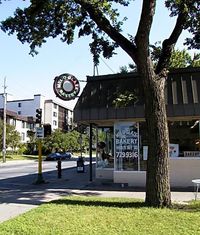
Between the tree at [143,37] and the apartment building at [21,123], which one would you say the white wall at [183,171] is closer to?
the tree at [143,37]

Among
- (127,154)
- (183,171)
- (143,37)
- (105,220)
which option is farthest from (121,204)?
(127,154)

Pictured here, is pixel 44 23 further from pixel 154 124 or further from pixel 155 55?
pixel 154 124

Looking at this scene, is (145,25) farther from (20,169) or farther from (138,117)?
(20,169)

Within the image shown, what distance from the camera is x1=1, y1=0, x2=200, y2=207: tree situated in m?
10.6

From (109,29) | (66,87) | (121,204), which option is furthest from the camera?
(66,87)

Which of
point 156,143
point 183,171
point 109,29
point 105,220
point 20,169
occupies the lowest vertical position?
point 105,220

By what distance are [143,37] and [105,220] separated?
5.10m

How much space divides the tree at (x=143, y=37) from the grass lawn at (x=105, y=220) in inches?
37.5

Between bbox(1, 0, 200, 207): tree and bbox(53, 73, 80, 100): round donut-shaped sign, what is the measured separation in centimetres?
568

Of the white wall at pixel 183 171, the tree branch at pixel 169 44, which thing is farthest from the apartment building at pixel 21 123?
the tree branch at pixel 169 44

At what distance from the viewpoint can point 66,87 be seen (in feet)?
66.5

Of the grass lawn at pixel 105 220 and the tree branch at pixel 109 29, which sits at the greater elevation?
the tree branch at pixel 109 29

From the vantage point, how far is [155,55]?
620 inches

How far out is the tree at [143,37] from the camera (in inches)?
417
